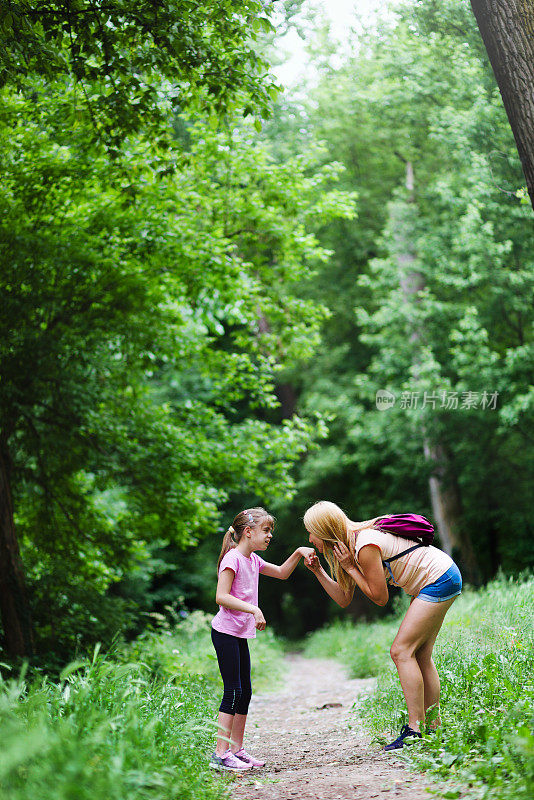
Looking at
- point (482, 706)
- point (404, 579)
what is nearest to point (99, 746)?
point (404, 579)

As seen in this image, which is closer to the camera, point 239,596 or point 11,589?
point 239,596

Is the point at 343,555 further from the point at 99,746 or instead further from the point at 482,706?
the point at 99,746

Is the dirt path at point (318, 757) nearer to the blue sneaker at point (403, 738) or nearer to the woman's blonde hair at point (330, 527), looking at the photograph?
the blue sneaker at point (403, 738)

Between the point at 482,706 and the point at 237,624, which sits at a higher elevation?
the point at 237,624

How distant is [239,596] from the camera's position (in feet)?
17.0

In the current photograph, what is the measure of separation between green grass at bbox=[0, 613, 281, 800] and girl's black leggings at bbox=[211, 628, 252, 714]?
24 centimetres

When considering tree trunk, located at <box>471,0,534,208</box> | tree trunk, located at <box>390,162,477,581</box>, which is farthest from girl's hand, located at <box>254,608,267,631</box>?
tree trunk, located at <box>390,162,477,581</box>


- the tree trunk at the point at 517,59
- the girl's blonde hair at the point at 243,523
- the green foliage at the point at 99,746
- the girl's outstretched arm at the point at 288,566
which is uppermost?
the tree trunk at the point at 517,59

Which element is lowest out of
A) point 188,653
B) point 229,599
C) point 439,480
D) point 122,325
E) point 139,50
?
point 188,653

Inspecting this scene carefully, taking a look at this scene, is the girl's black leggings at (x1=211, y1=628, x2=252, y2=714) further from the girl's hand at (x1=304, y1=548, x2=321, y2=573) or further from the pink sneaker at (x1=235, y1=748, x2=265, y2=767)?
the girl's hand at (x1=304, y1=548, x2=321, y2=573)

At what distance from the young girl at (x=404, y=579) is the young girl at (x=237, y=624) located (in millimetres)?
258

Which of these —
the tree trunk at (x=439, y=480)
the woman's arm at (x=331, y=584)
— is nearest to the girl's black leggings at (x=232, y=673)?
the woman's arm at (x=331, y=584)

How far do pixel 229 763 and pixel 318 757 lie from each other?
799 mm

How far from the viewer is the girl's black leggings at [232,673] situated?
16.6 feet
